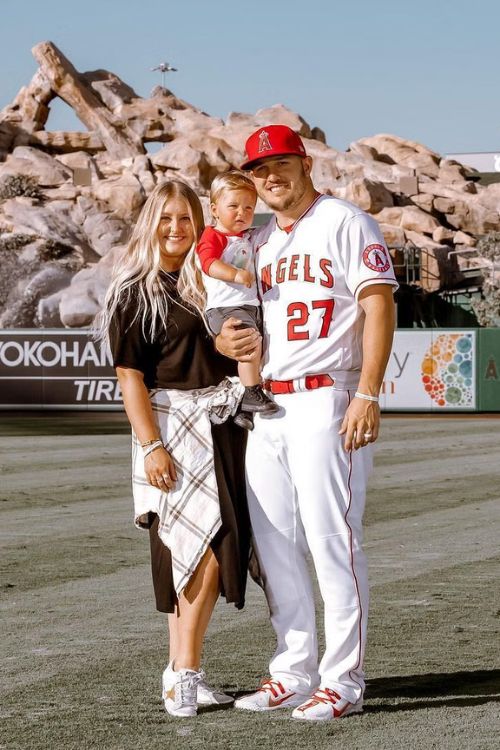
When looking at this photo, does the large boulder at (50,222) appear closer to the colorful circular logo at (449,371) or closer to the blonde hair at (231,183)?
the colorful circular logo at (449,371)

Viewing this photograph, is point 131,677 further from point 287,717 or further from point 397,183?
point 397,183

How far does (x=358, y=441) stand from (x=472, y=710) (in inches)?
43.1

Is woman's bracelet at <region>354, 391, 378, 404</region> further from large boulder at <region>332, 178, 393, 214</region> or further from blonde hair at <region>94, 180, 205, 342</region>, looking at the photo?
large boulder at <region>332, 178, 393, 214</region>

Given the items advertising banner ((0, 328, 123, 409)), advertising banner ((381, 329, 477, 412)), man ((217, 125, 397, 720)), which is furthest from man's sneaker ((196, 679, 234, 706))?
advertising banner ((0, 328, 123, 409))

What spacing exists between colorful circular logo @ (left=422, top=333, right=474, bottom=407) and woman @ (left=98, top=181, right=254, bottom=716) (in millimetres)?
22747

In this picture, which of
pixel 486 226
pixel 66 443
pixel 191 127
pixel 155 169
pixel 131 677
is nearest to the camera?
pixel 131 677

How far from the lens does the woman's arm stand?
13.9ft

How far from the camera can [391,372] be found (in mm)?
26781

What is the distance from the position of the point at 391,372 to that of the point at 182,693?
22885 millimetres

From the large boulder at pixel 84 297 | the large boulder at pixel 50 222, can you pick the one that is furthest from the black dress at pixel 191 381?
the large boulder at pixel 50 222

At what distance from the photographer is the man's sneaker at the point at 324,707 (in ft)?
13.3

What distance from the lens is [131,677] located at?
188 inches

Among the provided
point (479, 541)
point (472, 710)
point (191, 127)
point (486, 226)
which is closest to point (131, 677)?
point (472, 710)

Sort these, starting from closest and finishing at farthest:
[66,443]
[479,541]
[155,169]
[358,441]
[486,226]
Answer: [358,441] < [479,541] < [66,443] < [486,226] < [155,169]
